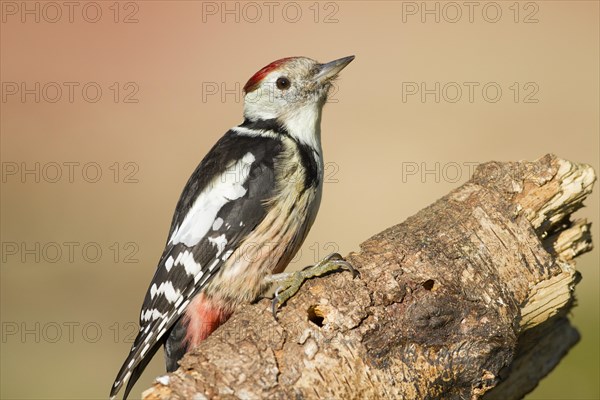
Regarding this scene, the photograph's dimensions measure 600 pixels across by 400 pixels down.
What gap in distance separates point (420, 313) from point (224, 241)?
1150 millimetres

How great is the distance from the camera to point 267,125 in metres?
4.46

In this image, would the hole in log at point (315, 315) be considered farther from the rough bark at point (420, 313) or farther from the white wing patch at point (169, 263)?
the white wing patch at point (169, 263)

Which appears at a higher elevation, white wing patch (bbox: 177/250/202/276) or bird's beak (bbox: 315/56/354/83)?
bird's beak (bbox: 315/56/354/83)

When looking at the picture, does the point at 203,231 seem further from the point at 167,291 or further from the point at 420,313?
the point at 420,313

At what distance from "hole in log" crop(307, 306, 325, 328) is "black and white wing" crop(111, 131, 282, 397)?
0.79m

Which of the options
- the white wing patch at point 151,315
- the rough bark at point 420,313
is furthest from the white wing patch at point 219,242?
the rough bark at point 420,313

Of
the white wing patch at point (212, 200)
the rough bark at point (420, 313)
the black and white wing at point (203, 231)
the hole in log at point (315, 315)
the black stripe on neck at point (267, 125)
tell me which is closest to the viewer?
the rough bark at point (420, 313)

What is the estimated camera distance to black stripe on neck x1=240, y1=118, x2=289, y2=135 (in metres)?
4.39

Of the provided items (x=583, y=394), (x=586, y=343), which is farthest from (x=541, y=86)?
(x=583, y=394)

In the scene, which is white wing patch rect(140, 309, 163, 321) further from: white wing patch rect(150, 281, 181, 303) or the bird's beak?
the bird's beak

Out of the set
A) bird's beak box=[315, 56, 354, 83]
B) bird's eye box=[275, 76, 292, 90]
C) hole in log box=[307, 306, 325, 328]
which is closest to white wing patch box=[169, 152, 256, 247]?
bird's eye box=[275, 76, 292, 90]

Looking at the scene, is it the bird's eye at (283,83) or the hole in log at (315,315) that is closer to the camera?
the hole in log at (315,315)

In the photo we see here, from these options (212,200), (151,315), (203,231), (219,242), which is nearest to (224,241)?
(219,242)

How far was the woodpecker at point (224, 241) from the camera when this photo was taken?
3883mm
